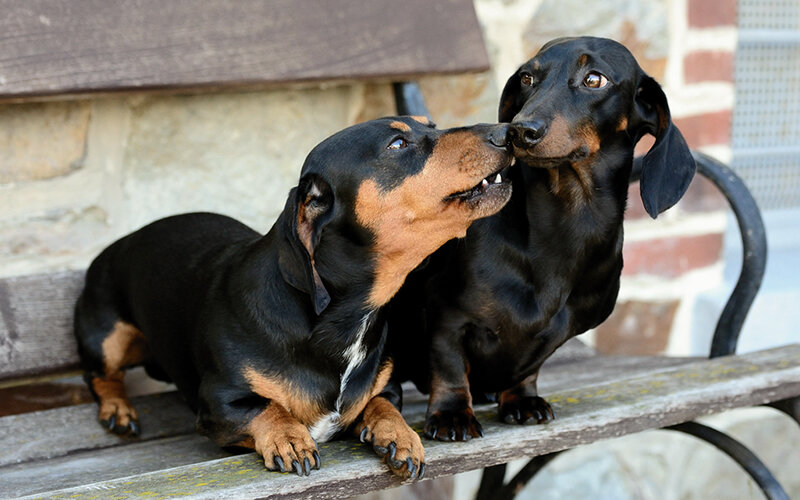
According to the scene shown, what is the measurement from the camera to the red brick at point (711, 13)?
11.1 ft

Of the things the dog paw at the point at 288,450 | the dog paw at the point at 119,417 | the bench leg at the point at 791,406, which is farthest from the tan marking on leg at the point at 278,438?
the bench leg at the point at 791,406

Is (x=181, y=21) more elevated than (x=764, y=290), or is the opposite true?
(x=181, y=21)

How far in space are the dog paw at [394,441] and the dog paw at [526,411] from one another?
25 cm

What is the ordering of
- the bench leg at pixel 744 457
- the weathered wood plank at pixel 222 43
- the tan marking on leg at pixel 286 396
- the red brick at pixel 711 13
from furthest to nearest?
the red brick at pixel 711 13 → the weathered wood plank at pixel 222 43 → the bench leg at pixel 744 457 → the tan marking on leg at pixel 286 396

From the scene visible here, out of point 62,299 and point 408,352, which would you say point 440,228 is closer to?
point 408,352

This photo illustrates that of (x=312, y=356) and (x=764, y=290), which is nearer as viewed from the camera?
(x=312, y=356)

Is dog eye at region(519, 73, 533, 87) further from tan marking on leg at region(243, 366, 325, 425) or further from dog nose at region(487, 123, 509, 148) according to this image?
tan marking on leg at region(243, 366, 325, 425)

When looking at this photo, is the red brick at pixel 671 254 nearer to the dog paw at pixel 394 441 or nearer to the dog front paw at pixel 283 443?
the dog paw at pixel 394 441

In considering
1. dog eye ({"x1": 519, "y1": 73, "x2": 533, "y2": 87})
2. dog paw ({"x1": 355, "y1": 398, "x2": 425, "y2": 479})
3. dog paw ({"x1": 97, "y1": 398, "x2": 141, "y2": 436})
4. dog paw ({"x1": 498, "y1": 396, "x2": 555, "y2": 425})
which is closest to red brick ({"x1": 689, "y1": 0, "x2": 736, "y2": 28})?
dog eye ({"x1": 519, "y1": 73, "x2": 533, "y2": 87})

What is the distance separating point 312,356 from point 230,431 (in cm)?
23

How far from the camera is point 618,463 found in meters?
3.60

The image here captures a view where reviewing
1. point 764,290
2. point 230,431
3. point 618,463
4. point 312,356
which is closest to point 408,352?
point 312,356

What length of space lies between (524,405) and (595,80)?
0.71m

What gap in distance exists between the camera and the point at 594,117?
200 cm
